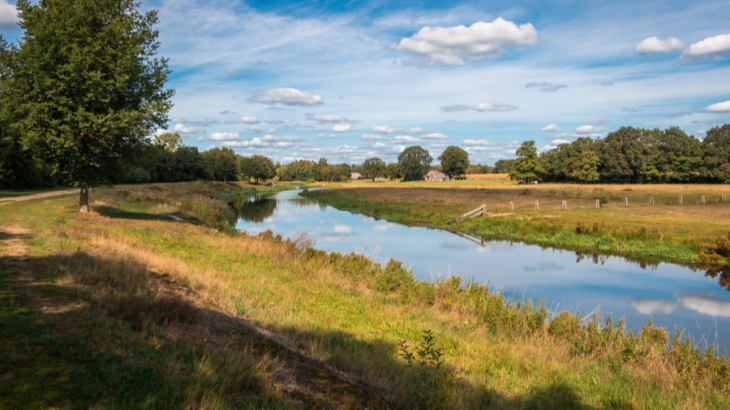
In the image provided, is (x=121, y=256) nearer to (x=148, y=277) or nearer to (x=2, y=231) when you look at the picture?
(x=148, y=277)

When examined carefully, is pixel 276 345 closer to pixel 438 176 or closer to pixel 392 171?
pixel 438 176

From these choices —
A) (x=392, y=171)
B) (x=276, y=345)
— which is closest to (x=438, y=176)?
(x=392, y=171)

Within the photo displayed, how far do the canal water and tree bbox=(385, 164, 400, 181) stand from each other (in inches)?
5856

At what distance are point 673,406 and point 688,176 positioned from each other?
110 m

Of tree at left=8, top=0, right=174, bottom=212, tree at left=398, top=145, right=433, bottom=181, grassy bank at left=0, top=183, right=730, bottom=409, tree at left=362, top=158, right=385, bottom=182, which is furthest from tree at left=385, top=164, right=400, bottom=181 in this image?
grassy bank at left=0, top=183, right=730, bottom=409

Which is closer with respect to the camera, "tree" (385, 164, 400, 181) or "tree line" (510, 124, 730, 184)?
"tree line" (510, 124, 730, 184)

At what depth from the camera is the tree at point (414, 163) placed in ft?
522

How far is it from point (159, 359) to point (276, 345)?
2.21 m

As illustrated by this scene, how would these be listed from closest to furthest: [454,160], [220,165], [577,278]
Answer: [577,278]
[220,165]
[454,160]

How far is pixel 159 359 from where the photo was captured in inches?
214

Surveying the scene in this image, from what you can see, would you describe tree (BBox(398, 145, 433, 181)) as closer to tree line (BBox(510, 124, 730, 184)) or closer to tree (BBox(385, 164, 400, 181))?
tree (BBox(385, 164, 400, 181))

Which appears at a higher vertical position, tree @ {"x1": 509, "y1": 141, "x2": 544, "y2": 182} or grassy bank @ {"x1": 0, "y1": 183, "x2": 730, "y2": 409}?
tree @ {"x1": 509, "y1": 141, "x2": 544, "y2": 182}

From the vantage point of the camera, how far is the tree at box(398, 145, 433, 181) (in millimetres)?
159000

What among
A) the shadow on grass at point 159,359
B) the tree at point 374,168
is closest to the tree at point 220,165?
the tree at point 374,168
